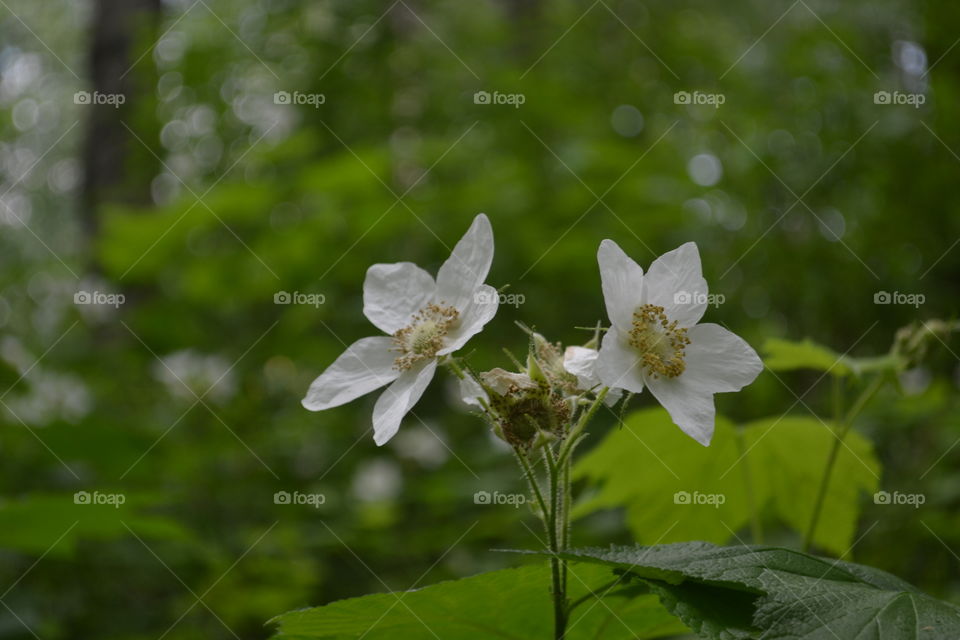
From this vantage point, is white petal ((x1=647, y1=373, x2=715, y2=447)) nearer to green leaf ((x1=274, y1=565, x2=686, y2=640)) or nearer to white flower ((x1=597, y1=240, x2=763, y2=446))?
white flower ((x1=597, y1=240, x2=763, y2=446))

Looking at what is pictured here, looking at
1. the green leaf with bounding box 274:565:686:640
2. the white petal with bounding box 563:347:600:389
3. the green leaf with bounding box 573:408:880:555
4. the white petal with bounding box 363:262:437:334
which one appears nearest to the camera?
the green leaf with bounding box 274:565:686:640

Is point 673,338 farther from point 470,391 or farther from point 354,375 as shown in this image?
point 354,375

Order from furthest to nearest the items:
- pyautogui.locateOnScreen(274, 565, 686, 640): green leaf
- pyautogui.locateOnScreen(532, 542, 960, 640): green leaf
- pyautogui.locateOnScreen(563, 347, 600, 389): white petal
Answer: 1. pyautogui.locateOnScreen(563, 347, 600, 389): white petal
2. pyautogui.locateOnScreen(274, 565, 686, 640): green leaf
3. pyautogui.locateOnScreen(532, 542, 960, 640): green leaf

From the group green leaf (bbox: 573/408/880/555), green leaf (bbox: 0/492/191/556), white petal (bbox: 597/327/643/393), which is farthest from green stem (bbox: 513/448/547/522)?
green leaf (bbox: 0/492/191/556)

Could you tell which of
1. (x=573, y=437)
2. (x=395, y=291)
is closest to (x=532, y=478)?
(x=573, y=437)

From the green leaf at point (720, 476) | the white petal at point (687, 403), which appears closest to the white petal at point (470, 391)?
the white petal at point (687, 403)

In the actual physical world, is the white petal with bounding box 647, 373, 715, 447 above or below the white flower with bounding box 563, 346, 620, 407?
below
